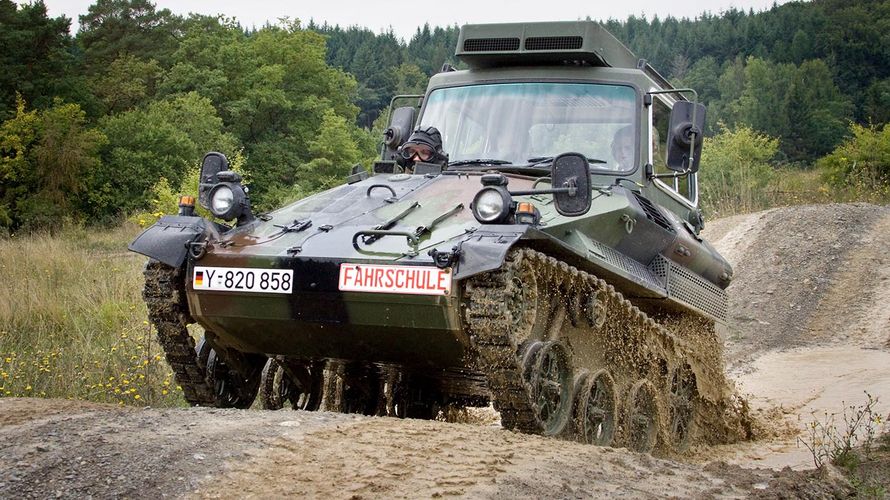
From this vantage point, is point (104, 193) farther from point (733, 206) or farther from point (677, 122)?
point (677, 122)

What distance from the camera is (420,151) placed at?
9.09m

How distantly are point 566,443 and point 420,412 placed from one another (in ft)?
6.71

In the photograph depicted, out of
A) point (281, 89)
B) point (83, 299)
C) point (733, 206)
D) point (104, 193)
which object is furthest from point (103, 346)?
point (281, 89)

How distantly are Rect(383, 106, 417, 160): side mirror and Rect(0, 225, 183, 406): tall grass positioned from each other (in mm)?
2475

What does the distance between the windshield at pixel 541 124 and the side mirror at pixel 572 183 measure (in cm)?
154

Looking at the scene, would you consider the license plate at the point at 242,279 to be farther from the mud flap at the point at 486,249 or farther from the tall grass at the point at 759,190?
the tall grass at the point at 759,190

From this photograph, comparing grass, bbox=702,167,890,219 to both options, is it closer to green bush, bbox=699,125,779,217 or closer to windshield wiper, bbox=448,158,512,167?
green bush, bbox=699,125,779,217

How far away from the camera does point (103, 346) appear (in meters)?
11.9

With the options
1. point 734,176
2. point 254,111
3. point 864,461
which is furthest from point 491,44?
point 254,111

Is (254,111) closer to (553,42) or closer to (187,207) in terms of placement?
(553,42)

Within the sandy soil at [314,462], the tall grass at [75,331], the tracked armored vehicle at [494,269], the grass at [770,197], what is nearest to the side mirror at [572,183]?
the tracked armored vehicle at [494,269]

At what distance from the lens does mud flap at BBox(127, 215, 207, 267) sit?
7434 millimetres

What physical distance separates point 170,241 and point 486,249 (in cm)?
204

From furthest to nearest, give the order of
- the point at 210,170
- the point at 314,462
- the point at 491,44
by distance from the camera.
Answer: the point at 491,44, the point at 210,170, the point at 314,462
